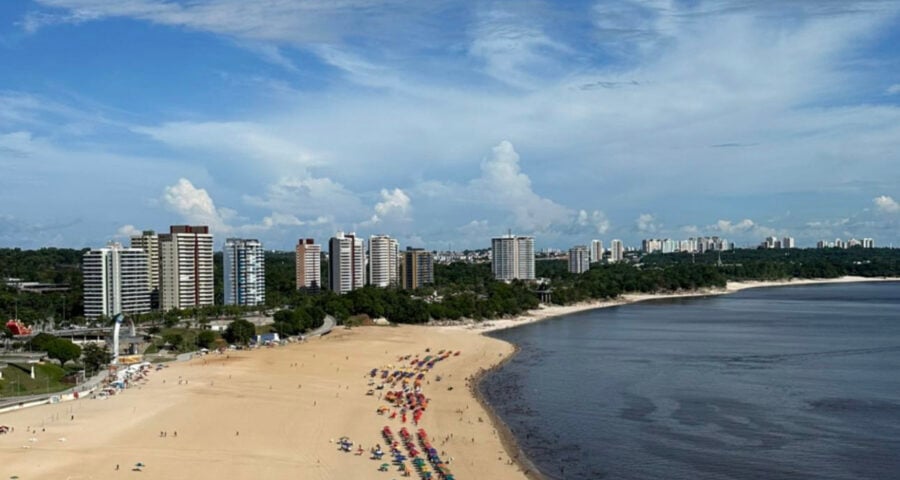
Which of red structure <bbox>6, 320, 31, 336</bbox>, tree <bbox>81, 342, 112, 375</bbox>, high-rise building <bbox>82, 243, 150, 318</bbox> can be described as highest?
high-rise building <bbox>82, 243, 150, 318</bbox>

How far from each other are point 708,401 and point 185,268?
59.9m

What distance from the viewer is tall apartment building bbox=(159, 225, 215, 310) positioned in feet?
273

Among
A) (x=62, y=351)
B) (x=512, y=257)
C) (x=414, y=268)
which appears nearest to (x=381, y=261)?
(x=414, y=268)

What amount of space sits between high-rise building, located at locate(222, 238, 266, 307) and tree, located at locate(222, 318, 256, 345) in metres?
29.4

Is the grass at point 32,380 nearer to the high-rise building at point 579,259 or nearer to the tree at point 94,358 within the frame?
the tree at point 94,358

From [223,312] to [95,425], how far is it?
4723 cm

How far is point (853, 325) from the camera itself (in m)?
72.8

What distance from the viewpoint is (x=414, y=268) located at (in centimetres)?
12788

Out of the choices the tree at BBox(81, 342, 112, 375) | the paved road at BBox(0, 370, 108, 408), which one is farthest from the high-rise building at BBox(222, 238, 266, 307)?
the paved road at BBox(0, 370, 108, 408)

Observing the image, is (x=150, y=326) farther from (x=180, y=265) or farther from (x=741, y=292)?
(x=741, y=292)

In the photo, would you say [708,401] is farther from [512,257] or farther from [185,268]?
[512,257]

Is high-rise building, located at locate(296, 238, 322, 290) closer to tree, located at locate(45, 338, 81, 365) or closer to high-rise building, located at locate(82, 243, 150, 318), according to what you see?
high-rise building, located at locate(82, 243, 150, 318)

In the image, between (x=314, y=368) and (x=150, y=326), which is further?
(x=150, y=326)

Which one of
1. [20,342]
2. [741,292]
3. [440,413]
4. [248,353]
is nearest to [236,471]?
[440,413]
